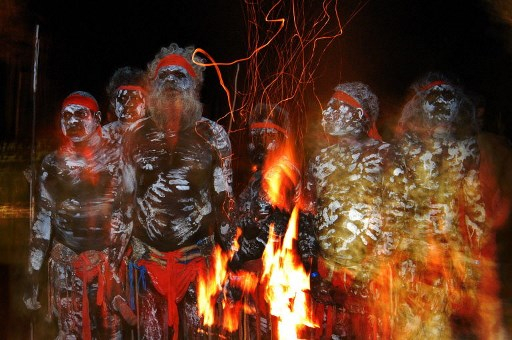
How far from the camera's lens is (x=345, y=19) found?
479cm

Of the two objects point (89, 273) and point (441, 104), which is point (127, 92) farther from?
point (441, 104)

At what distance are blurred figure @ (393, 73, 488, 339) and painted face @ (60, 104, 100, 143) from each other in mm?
2812

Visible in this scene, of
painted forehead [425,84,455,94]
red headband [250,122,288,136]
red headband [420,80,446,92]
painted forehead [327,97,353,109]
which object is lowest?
red headband [250,122,288,136]

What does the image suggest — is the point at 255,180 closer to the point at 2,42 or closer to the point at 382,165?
the point at 382,165

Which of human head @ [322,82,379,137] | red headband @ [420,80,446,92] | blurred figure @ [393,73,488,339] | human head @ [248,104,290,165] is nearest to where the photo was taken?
blurred figure @ [393,73,488,339]

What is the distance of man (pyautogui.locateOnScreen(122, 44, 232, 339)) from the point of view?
4.91 meters

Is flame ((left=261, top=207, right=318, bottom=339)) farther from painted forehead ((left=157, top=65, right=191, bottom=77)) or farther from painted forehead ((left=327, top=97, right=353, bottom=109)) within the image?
painted forehead ((left=157, top=65, right=191, bottom=77))

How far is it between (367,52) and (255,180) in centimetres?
152

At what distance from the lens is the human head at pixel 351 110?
468cm

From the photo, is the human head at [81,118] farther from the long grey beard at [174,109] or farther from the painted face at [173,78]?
the painted face at [173,78]

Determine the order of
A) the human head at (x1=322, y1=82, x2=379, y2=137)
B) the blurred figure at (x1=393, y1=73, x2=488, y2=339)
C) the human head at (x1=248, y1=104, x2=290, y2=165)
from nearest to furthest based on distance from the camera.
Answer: the blurred figure at (x1=393, y1=73, x2=488, y2=339)
the human head at (x1=322, y1=82, x2=379, y2=137)
the human head at (x1=248, y1=104, x2=290, y2=165)

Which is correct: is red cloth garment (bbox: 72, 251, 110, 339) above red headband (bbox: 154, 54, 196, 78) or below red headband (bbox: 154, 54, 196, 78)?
below

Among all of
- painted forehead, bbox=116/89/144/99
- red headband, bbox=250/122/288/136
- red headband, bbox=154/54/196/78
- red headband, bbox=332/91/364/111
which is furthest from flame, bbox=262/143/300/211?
painted forehead, bbox=116/89/144/99

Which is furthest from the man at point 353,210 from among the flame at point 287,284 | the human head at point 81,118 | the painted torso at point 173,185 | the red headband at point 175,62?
the human head at point 81,118
